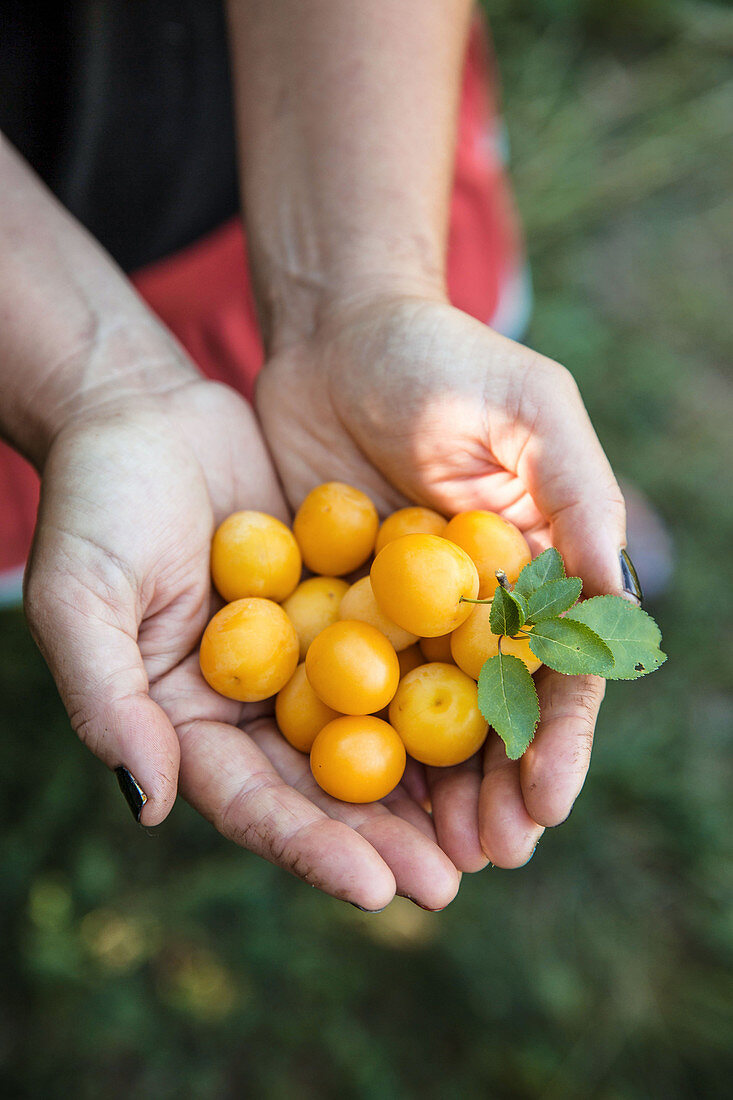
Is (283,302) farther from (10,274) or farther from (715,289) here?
(715,289)

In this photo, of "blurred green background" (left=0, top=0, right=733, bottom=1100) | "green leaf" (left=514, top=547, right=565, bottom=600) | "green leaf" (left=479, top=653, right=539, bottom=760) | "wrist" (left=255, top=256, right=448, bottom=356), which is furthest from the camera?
"blurred green background" (left=0, top=0, right=733, bottom=1100)

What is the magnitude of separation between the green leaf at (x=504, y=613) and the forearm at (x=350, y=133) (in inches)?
44.1

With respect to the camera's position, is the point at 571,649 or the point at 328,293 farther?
the point at 328,293

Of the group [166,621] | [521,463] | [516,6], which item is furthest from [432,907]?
[516,6]

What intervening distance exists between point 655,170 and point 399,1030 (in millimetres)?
4983

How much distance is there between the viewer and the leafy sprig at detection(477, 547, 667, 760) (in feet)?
5.69

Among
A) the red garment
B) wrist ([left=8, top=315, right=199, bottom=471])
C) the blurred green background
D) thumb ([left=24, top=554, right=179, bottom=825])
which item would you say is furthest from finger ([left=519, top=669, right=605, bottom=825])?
the red garment

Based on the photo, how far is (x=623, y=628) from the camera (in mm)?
1798

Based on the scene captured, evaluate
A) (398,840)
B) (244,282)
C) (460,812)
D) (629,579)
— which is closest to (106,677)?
(398,840)

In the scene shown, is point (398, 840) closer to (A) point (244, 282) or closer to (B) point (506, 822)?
(B) point (506, 822)

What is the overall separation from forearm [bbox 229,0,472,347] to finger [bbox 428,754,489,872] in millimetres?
1421

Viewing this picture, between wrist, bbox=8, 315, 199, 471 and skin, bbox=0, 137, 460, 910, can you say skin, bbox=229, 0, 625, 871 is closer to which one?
skin, bbox=0, 137, 460, 910

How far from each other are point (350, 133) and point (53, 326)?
1094 mm

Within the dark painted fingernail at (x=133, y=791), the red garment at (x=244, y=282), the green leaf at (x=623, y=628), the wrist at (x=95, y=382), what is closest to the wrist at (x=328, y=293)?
the red garment at (x=244, y=282)
